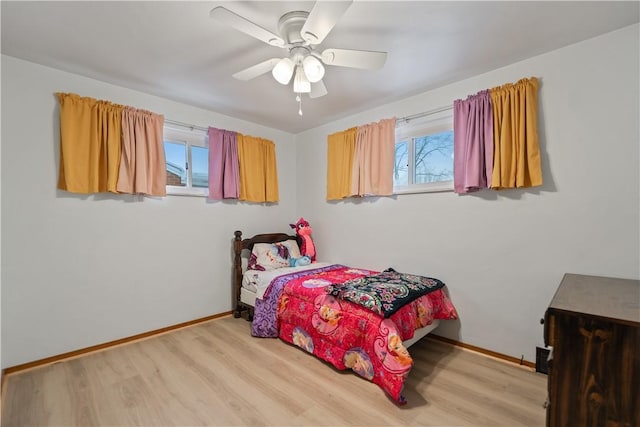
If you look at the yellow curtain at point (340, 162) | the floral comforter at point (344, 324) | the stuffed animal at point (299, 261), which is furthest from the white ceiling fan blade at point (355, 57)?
the stuffed animal at point (299, 261)

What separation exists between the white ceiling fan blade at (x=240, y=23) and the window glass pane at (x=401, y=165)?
1860 millimetres

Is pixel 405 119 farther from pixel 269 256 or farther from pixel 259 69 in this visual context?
pixel 269 256

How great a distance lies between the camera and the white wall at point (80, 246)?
2141 millimetres

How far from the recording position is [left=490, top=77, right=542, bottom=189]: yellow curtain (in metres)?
2.11

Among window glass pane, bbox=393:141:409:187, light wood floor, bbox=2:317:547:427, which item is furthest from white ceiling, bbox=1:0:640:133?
light wood floor, bbox=2:317:547:427

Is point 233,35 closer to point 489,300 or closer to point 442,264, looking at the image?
point 442,264

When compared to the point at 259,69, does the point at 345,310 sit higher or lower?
lower

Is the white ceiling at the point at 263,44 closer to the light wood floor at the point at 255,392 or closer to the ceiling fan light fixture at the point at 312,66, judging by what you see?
the ceiling fan light fixture at the point at 312,66

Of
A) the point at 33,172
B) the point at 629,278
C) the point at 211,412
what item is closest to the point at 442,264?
the point at 629,278

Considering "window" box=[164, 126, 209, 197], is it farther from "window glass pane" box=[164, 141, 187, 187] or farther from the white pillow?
the white pillow

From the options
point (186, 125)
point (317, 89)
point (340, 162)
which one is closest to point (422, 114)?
point (340, 162)

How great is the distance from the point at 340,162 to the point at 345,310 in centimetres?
192

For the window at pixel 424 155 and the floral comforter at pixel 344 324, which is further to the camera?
the window at pixel 424 155

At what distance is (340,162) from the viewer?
350cm
